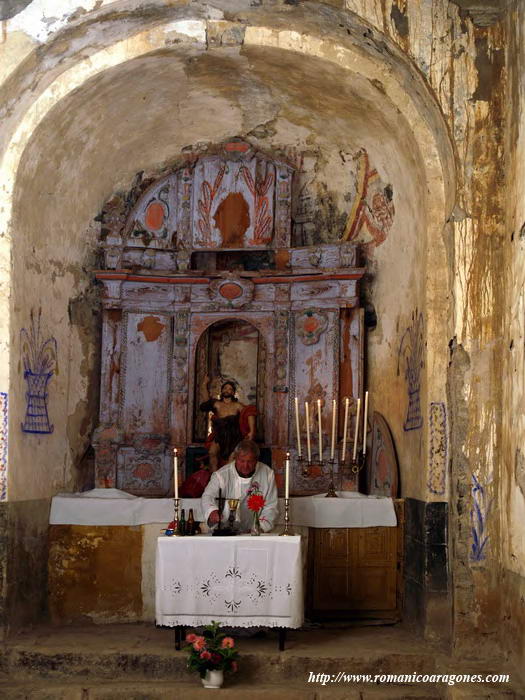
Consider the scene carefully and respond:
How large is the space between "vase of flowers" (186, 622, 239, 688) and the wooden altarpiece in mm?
2653

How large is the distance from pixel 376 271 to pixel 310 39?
2.41 meters

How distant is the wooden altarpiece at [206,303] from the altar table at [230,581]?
2.24 meters

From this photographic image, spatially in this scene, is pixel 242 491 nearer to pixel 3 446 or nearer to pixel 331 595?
pixel 331 595

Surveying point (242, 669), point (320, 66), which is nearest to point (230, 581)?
point (242, 669)

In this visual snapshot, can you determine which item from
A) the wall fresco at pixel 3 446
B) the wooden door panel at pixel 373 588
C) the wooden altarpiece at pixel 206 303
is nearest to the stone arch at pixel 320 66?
the wall fresco at pixel 3 446

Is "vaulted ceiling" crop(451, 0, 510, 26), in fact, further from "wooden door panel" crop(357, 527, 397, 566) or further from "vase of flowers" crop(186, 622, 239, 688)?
"vase of flowers" crop(186, 622, 239, 688)

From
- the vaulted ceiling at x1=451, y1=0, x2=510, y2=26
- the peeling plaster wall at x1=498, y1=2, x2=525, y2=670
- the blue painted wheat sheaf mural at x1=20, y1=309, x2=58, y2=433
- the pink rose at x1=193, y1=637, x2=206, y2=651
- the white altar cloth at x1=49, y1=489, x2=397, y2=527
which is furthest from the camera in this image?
the white altar cloth at x1=49, y1=489, x2=397, y2=527

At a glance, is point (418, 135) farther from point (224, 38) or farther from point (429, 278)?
point (224, 38)

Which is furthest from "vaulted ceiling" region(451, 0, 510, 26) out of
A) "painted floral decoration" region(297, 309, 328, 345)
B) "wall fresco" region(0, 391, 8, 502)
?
"wall fresco" region(0, 391, 8, 502)

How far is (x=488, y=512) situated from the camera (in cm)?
659

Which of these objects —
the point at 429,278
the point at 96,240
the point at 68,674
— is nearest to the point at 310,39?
the point at 429,278

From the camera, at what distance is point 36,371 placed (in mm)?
7770

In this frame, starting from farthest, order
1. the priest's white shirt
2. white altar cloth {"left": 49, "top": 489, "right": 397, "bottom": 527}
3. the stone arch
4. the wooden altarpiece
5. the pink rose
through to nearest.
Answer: the wooden altarpiece
white altar cloth {"left": 49, "top": 489, "right": 397, "bottom": 527}
the priest's white shirt
the stone arch
the pink rose

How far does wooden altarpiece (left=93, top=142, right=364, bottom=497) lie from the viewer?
29.6 feet
